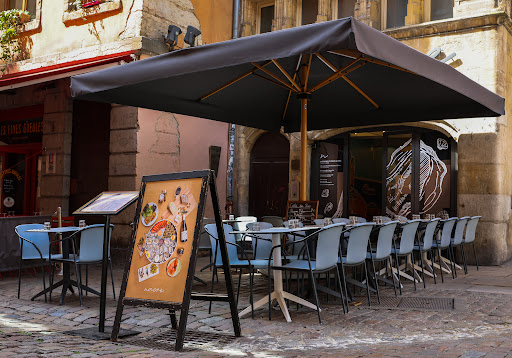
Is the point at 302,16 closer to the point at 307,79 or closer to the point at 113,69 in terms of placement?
the point at 307,79

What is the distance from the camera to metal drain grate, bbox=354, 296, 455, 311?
233 inches

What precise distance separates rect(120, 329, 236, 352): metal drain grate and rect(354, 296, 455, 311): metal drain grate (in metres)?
1.95

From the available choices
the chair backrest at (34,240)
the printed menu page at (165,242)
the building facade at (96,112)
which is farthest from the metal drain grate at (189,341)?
the building facade at (96,112)

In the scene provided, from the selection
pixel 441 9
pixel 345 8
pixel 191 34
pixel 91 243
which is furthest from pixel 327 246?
pixel 345 8

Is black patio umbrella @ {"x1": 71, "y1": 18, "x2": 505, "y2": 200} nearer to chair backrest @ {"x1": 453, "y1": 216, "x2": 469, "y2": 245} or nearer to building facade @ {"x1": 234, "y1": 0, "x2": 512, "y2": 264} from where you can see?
building facade @ {"x1": 234, "y1": 0, "x2": 512, "y2": 264}

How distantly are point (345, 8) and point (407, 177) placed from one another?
159 inches

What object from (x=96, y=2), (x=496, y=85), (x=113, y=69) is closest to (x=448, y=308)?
(x=113, y=69)

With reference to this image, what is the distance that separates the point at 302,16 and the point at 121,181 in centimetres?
583

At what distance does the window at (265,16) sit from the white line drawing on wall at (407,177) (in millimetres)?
4526

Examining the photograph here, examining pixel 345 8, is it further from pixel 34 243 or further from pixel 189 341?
pixel 189 341

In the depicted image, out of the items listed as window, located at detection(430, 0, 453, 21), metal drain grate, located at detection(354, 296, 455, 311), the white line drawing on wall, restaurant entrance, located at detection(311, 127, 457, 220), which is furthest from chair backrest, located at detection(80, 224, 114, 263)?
window, located at detection(430, 0, 453, 21)

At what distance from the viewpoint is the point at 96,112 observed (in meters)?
10.9

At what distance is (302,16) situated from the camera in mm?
12750

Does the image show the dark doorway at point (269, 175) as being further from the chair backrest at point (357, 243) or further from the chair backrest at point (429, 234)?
the chair backrest at point (357, 243)
